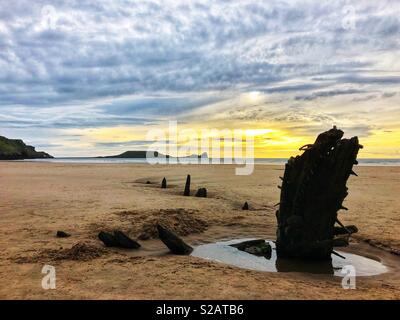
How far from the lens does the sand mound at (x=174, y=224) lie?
11.7m

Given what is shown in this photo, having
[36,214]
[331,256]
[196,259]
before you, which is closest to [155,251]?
[196,259]

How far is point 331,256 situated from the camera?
1001cm

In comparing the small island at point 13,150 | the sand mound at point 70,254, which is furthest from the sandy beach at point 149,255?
the small island at point 13,150

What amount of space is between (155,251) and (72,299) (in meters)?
3.80

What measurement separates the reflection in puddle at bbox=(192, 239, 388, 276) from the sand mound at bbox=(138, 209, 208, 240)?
6.19ft

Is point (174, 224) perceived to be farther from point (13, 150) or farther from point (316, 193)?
point (13, 150)

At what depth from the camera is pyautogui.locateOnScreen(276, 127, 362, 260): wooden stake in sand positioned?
29.0 feet

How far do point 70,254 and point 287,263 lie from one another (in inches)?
204

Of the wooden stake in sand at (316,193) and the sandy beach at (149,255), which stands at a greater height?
the wooden stake in sand at (316,193)

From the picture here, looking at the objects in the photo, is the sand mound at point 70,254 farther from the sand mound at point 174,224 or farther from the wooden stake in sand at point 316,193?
the wooden stake in sand at point 316,193

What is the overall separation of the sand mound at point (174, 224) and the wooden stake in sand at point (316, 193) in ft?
13.3

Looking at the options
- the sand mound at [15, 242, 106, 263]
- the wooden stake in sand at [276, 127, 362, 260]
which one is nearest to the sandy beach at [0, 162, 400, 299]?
the sand mound at [15, 242, 106, 263]

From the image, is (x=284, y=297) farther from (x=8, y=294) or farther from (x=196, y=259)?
(x=8, y=294)
